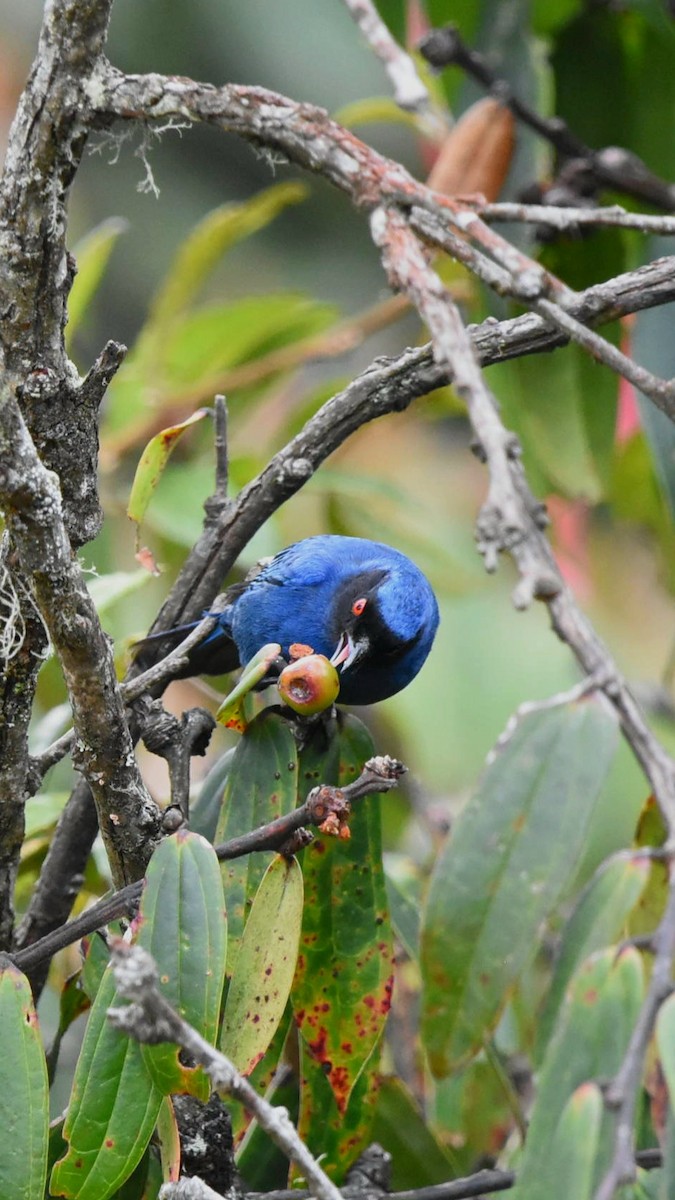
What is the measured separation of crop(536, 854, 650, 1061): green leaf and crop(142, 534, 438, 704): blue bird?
1456mm

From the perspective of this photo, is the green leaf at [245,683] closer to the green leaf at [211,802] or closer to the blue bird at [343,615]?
the green leaf at [211,802]

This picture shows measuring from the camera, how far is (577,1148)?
0.93m

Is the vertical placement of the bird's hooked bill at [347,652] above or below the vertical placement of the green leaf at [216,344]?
below

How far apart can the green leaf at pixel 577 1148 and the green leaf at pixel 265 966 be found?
485 millimetres

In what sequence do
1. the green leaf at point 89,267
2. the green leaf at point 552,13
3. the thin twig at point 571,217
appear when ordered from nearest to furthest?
the thin twig at point 571,217
the green leaf at point 89,267
the green leaf at point 552,13

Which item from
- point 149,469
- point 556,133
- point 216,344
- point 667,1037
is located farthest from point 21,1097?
point 216,344

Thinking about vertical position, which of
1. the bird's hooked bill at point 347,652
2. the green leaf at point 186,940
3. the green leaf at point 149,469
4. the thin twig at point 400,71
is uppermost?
the bird's hooked bill at point 347,652

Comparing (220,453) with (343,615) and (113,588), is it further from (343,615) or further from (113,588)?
(343,615)

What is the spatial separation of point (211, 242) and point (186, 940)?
252cm

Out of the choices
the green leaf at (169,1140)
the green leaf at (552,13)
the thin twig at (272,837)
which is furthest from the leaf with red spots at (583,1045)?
the green leaf at (552,13)

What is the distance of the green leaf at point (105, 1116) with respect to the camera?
4.33 ft

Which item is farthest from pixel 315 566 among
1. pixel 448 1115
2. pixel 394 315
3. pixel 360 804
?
pixel 360 804

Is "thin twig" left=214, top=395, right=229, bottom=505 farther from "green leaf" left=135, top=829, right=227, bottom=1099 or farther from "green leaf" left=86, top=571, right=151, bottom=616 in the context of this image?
"green leaf" left=135, top=829, right=227, bottom=1099

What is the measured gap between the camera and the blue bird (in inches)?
105
